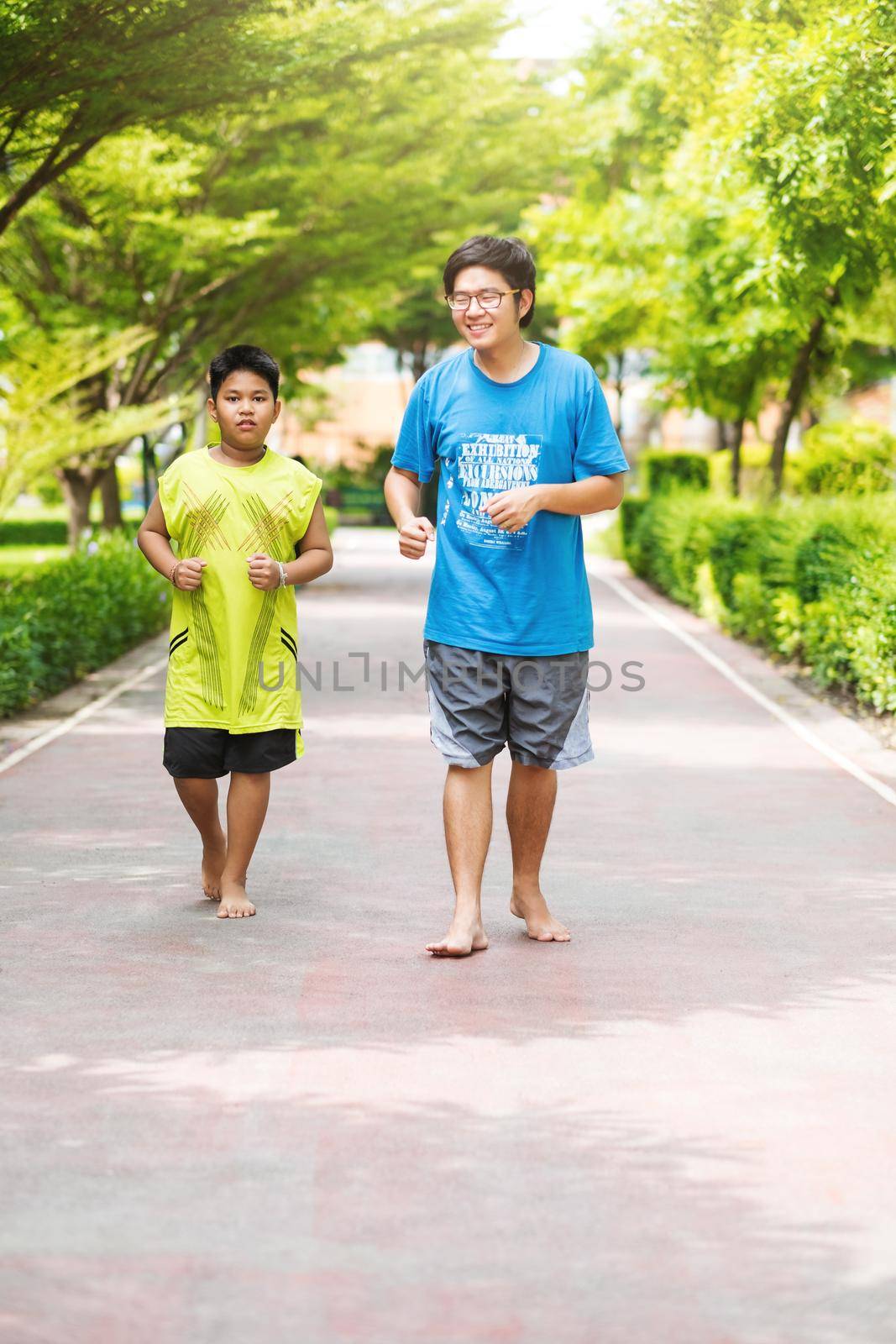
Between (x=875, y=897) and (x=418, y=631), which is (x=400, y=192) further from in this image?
(x=875, y=897)

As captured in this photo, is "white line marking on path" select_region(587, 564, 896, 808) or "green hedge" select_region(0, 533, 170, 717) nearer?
"white line marking on path" select_region(587, 564, 896, 808)

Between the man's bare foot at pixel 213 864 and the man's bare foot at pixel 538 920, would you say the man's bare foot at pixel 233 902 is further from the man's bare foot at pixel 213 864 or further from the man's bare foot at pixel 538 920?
the man's bare foot at pixel 538 920

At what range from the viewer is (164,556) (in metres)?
6.16

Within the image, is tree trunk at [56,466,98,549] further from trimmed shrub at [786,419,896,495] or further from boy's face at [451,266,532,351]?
boy's face at [451,266,532,351]

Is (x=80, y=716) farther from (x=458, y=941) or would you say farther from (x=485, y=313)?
(x=485, y=313)

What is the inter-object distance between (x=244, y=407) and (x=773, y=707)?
7.40m

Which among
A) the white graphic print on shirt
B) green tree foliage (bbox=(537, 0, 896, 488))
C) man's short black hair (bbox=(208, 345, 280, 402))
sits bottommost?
the white graphic print on shirt

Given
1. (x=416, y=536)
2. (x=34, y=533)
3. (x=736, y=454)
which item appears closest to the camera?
(x=416, y=536)

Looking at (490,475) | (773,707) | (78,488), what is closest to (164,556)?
(490,475)

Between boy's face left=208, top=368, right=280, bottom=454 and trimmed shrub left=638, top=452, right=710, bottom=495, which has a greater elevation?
boy's face left=208, top=368, right=280, bottom=454

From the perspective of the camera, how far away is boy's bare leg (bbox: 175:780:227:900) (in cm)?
636

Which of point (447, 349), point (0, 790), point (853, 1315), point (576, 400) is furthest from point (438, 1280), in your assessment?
point (447, 349)

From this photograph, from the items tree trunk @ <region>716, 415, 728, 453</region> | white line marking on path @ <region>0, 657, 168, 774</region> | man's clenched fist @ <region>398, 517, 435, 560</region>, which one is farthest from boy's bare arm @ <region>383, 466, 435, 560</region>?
tree trunk @ <region>716, 415, 728, 453</region>

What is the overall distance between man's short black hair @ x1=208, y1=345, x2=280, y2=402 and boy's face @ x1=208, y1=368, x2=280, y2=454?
1 centimetres
